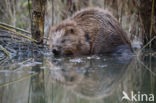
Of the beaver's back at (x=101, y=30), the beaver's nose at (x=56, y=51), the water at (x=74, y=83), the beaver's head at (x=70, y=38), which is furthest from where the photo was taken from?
the beaver's head at (x=70, y=38)

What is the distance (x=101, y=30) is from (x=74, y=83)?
2.16 metres

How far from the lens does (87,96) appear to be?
67.6 inches

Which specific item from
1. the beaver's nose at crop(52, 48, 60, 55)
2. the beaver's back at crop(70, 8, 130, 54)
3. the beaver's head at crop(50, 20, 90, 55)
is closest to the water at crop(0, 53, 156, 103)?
Result: the beaver's nose at crop(52, 48, 60, 55)

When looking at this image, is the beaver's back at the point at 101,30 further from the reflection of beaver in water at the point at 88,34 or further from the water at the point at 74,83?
the water at the point at 74,83

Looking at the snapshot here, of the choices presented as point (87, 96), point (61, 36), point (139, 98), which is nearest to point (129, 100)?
point (139, 98)

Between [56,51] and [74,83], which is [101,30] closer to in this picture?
[56,51]

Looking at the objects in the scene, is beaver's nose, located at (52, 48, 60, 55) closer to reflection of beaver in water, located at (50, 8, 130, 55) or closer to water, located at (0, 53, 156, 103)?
reflection of beaver in water, located at (50, 8, 130, 55)

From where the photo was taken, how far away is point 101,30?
408 cm

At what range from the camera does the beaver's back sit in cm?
400

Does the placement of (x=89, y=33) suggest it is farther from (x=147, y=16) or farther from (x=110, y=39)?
(x=147, y=16)

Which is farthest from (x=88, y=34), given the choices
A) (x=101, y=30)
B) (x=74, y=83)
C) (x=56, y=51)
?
(x=74, y=83)

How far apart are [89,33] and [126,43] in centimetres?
62

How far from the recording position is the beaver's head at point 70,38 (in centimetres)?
417

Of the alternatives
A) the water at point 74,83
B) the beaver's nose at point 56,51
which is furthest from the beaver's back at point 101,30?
the water at point 74,83
